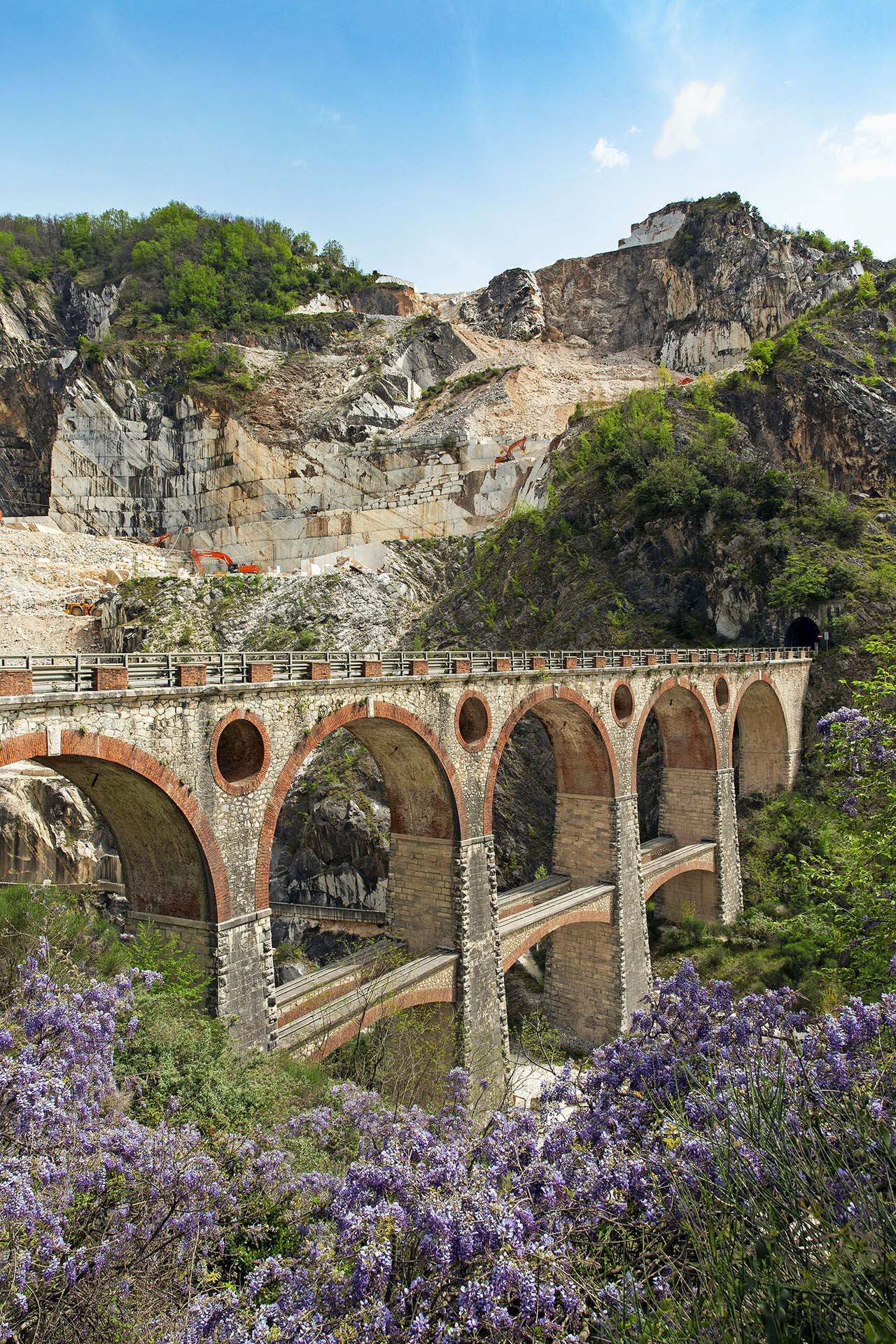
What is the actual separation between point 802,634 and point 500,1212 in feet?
138

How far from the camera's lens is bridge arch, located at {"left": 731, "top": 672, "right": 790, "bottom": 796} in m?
36.2

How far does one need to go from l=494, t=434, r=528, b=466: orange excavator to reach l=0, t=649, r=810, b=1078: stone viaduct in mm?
32200

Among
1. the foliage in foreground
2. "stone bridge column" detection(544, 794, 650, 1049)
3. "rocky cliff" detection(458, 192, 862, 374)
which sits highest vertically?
"rocky cliff" detection(458, 192, 862, 374)

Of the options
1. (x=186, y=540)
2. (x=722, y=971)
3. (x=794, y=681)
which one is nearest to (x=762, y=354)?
(x=794, y=681)

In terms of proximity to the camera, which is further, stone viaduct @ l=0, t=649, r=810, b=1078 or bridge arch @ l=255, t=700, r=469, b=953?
bridge arch @ l=255, t=700, r=469, b=953

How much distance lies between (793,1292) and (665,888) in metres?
30.7

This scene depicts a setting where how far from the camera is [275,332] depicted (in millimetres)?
83562

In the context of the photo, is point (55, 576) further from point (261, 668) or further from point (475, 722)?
point (261, 668)

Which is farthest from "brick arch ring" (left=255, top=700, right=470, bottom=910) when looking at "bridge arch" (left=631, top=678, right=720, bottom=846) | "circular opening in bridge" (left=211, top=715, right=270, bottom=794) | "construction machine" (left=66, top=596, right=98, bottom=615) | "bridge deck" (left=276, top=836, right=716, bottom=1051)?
"construction machine" (left=66, top=596, right=98, bottom=615)

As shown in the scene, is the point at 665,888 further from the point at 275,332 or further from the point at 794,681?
the point at 275,332

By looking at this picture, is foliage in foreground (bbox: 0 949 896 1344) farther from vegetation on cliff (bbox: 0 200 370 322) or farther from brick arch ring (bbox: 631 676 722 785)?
vegetation on cliff (bbox: 0 200 370 322)

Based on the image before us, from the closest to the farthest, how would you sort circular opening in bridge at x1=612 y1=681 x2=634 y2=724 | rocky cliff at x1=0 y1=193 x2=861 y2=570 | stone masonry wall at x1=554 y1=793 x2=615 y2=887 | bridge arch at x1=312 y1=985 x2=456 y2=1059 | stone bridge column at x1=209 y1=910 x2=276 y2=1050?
stone bridge column at x1=209 y1=910 x2=276 y2=1050
bridge arch at x1=312 y1=985 x2=456 y2=1059
stone masonry wall at x1=554 y1=793 x2=615 y2=887
circular opening in bridge at x1=612 y1=681 x2=634 y2=724
rocky cliff at x1=0 y1=193 x2=861 y2=570

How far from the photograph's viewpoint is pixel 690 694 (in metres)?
31.1

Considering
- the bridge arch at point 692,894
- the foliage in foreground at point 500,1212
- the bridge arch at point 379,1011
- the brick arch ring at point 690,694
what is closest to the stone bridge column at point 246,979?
the bridge arch at point 379,1011
